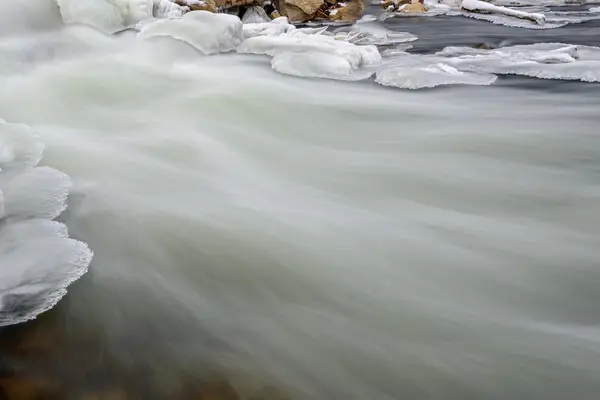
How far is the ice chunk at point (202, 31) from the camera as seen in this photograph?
5359mm

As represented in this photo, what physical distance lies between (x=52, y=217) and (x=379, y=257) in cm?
158

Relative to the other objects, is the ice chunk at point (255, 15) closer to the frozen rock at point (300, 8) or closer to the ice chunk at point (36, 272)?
the frozen rock at point (300, 8)

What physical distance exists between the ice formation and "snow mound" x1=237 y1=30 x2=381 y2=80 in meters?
2.78

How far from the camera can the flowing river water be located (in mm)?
1708

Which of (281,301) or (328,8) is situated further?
(328,8)

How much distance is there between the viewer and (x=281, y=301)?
202 cm

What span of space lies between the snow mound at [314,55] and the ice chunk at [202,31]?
0.19 metres

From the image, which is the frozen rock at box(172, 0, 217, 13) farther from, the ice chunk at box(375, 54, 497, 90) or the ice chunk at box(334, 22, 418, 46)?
the ice chunk at box(375, 54, 497, 90)

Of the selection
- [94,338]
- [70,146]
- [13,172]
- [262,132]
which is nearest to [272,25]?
[262,132]

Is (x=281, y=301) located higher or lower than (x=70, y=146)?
lower

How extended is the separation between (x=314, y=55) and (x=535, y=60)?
2371 millimetres

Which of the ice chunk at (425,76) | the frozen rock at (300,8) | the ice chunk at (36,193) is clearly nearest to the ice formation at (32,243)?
the ice chunk at (36,193)

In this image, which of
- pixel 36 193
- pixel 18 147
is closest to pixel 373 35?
pixel 18 147

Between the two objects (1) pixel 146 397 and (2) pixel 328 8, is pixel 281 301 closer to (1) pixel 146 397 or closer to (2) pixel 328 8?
(1) pixel 146 397
